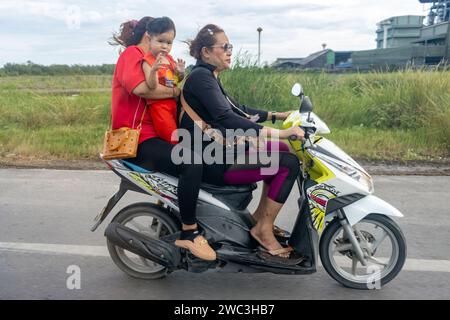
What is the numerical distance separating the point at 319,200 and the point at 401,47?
24368 millimetres

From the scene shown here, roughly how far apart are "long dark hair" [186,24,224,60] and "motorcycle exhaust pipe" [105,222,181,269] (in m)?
1.29

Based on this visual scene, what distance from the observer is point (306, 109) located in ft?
10.4

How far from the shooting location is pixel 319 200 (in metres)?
3.25

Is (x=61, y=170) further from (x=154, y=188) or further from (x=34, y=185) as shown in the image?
(x=154, y=188)

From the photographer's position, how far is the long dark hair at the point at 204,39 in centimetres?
332

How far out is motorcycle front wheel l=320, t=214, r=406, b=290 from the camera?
3.33 meters

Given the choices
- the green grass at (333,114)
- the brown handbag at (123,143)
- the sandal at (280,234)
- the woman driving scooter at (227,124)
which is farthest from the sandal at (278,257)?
the green grass at (333,114)

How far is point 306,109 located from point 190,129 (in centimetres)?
79

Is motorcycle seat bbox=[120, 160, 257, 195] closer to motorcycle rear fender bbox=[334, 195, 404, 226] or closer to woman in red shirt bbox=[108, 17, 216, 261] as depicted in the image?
woman in red shirt bbox=[108, 17, 216, 261]

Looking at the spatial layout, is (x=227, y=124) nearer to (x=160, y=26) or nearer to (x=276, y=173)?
(x=276, y=173)

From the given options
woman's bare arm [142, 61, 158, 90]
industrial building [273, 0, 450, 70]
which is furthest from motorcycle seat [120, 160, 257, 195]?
industrial building [273, 0, 450, 70]
